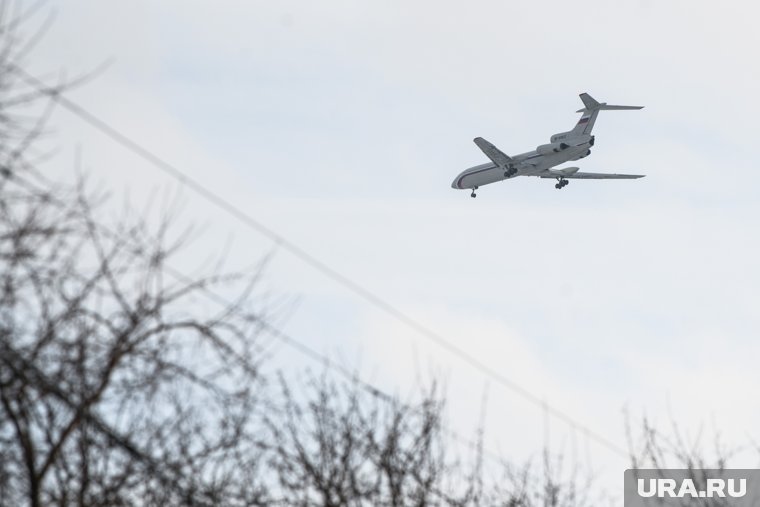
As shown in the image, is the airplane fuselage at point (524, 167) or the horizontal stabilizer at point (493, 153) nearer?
A: the airplane fuselage at point (524, 167)

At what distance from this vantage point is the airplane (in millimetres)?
71062

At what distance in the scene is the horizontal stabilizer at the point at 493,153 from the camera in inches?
2990

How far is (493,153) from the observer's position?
76.2 meters

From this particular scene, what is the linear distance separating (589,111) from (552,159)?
5.41 meters

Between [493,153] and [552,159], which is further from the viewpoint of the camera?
[493,153]

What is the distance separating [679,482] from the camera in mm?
19344

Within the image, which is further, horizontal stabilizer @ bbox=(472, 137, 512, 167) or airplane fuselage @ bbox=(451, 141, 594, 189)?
horizontal stabilizer @ bbox=(472, 137, 512, 167)

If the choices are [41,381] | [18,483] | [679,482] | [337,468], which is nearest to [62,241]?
[41,381]

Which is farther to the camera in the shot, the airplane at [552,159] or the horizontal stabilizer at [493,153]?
the horizontal stabilizer at [493,153]

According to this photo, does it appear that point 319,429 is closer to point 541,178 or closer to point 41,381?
point 41,381

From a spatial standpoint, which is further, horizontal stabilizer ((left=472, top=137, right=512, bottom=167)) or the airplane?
horizontal stabilizer ((left=472, top=137, right=512, bottom=167))

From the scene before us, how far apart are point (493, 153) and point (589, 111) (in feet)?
19.7

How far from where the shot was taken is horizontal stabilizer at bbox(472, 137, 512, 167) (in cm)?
7594

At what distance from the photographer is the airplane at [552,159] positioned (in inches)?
2798
